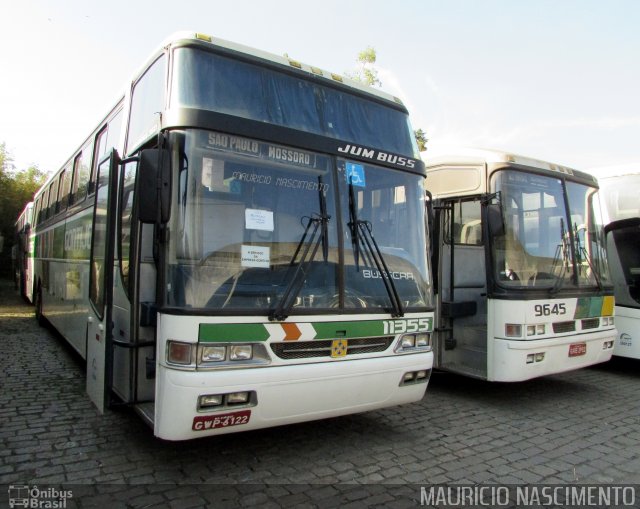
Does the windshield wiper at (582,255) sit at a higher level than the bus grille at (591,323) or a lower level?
higher

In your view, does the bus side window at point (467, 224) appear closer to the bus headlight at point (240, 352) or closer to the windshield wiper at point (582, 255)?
the windshield wiper at point (582, 255)

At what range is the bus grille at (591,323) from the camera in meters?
6.77

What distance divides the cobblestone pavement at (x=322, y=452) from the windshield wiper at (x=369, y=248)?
140cm

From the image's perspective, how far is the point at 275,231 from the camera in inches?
160

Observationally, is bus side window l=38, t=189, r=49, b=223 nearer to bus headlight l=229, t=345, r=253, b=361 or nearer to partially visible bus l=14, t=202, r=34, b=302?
partially visible bus l=14, t=202, r=34, b=302

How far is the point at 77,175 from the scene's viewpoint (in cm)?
766

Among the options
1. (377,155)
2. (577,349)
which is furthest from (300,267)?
(577,349)

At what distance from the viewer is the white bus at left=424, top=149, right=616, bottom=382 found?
6.16 metres

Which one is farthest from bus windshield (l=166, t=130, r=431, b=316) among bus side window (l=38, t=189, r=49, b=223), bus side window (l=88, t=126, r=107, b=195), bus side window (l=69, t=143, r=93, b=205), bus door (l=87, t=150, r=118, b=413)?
bus side window (l=38, t=189, r=49, b=223)

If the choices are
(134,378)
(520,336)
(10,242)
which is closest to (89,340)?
(134,378)

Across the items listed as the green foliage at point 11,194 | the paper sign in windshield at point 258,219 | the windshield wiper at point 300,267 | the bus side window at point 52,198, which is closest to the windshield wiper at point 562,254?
the windshield wiper at point 300,267

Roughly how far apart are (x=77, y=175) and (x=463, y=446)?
649 centimetres

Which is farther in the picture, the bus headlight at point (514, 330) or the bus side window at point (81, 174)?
the bus side window at point (81, 174)

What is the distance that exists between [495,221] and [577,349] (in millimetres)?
2098
